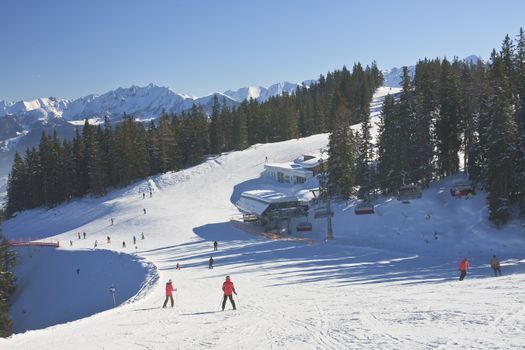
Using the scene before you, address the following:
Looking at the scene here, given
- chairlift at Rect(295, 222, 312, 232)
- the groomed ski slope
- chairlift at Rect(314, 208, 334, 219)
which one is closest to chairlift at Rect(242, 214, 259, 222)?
the groomed ski slope

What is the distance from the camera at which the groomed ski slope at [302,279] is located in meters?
14.2

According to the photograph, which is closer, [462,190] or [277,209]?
[462,190]

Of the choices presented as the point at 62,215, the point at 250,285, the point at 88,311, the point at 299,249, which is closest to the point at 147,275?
the point at 88,311

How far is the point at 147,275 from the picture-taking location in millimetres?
33344

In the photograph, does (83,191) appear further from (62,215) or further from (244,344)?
(244,344)

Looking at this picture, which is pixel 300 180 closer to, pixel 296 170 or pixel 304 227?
pixel 296 170

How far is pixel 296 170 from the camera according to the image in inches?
2933

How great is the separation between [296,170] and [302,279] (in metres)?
47.1

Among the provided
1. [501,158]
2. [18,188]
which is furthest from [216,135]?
[501,158]

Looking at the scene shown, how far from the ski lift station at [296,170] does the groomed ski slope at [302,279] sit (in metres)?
2.32

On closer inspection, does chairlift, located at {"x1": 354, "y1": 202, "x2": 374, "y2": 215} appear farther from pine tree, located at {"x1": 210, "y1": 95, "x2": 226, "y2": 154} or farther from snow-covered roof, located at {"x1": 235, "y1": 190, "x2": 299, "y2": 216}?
pine tree, located at {"x1": 210, "y1": 95, "x2": 226, "y2": 154}

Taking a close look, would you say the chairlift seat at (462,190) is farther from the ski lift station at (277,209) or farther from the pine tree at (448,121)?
the ski lift station at (277,209)

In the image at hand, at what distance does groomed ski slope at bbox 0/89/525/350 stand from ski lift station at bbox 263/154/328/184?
2.32m

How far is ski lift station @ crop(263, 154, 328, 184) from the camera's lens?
73.1 m
